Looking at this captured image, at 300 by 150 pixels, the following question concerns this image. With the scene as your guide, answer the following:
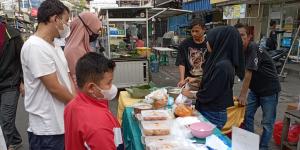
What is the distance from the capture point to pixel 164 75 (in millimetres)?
11141

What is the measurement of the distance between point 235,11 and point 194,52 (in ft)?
30.4

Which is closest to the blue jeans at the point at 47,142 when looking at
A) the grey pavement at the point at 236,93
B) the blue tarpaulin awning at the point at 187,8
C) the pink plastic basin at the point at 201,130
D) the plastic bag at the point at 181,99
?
the pink plastic basin at the point at 201,130

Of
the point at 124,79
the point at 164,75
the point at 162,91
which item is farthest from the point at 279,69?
the point at 162,91

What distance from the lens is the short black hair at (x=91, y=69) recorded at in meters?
1.50

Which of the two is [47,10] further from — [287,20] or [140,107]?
[287,20]

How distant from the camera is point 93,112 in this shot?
4.70ft

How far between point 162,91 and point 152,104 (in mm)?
219

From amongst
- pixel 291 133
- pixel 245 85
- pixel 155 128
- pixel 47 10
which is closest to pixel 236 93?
pixel 291 133

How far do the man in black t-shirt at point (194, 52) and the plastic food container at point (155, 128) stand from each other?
1.59 meters

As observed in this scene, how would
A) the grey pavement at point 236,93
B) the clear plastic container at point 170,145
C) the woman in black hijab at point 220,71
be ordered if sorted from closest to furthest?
the clear plastic container at point 170,145
the woman in black hijab at point 220,71
the grey pavement at point 236,93

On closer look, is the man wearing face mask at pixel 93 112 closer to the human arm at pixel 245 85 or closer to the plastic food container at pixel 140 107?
the plastic food container at pixel 140 107

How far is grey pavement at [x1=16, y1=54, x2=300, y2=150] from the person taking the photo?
4.98 meters

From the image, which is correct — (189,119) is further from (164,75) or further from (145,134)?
(164,75)

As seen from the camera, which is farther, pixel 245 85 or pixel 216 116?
pixel 245 85
